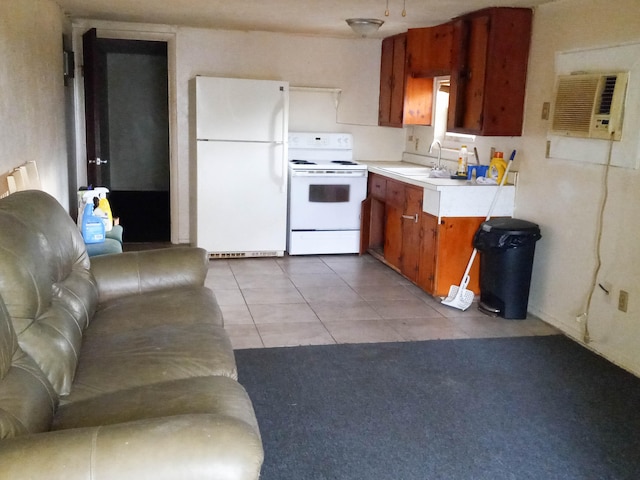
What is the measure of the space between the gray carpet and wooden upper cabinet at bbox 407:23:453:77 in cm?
241

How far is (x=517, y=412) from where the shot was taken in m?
2.84

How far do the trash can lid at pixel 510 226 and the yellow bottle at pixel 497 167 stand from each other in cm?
43

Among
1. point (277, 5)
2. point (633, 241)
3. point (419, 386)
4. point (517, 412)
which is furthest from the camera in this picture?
point (277, 5)

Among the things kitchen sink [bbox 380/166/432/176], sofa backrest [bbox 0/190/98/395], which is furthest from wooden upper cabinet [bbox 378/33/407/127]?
sofa backrest [bbox 0/190/98/395]

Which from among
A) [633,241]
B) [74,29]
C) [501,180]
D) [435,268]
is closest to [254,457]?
[633,241]

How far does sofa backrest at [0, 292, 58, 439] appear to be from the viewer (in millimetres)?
1580

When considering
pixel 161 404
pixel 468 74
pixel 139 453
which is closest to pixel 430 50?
pixel 468 74

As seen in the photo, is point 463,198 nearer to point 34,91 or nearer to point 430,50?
point 430,50

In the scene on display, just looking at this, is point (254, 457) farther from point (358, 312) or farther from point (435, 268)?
point (435, 268)

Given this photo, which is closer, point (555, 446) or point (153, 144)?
point (555, 446)

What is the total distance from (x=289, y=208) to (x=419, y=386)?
3.07 metres

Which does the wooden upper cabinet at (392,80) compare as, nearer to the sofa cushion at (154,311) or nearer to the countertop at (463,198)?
the countertop at (463,198)

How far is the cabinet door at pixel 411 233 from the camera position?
15.8ft

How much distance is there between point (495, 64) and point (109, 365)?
3.41 meters
